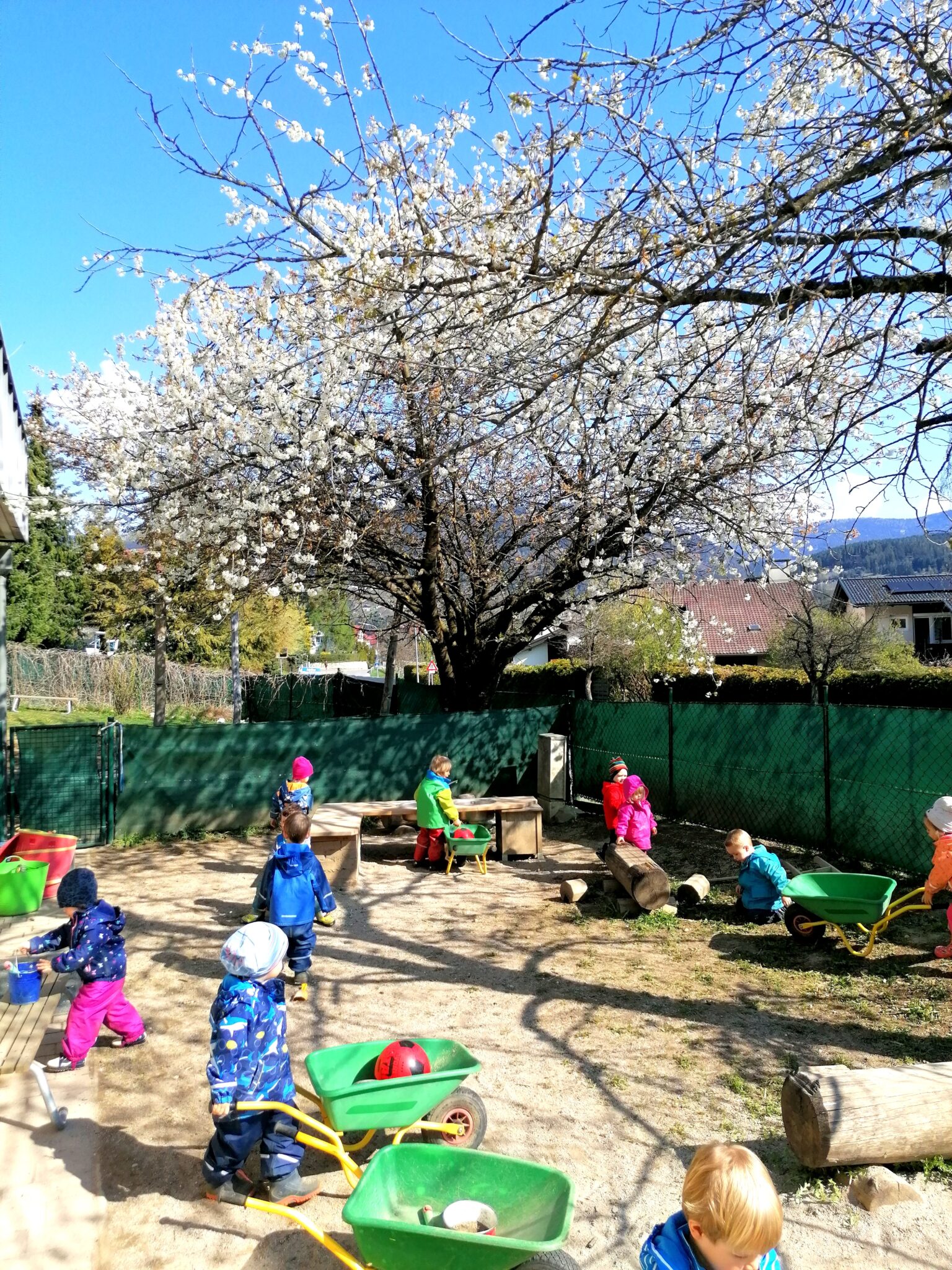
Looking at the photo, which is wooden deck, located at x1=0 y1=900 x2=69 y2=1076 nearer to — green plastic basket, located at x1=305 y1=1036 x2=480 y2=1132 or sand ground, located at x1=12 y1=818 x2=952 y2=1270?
sand ground, located at x1=12 y1=818 x2=952 y2=1270

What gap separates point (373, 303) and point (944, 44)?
3594 mm

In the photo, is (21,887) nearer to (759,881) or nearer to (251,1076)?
(251,1076)

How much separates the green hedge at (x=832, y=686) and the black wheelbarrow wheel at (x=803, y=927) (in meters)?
11.5

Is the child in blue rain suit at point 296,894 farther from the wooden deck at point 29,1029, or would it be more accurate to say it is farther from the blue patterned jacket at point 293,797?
the blue patterned jacket at point 293,797

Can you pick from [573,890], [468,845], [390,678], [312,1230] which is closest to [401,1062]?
[312,1230]

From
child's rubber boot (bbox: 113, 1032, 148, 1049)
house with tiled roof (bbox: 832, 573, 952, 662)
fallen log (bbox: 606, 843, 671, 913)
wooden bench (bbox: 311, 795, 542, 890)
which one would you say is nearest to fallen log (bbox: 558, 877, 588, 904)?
fallen log (bbox: 606, 843, 671, 913)

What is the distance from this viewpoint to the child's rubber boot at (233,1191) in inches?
138

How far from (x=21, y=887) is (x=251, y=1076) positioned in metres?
4.81

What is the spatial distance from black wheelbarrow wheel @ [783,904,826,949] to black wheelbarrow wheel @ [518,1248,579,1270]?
4.46 meters

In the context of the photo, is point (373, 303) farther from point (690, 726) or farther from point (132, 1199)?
point (690, 726)

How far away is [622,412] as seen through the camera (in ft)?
34.5

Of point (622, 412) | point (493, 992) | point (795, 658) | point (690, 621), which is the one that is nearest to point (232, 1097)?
point (493, 992)

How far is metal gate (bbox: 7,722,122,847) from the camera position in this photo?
10.0 metres

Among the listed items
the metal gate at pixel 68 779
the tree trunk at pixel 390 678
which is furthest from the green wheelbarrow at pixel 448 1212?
the tree trunk at pixel 390 678
